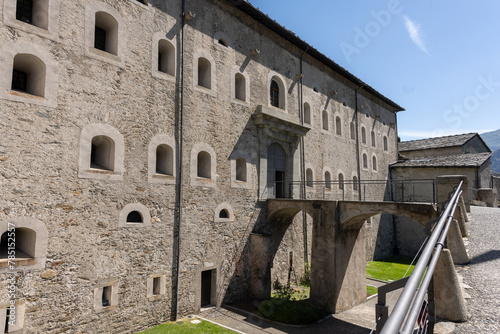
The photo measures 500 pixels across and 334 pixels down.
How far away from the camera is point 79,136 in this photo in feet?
29.8

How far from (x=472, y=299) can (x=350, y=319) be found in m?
8.62

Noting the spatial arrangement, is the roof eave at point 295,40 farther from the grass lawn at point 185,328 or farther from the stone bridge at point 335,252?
the grass lawn at point 185,328

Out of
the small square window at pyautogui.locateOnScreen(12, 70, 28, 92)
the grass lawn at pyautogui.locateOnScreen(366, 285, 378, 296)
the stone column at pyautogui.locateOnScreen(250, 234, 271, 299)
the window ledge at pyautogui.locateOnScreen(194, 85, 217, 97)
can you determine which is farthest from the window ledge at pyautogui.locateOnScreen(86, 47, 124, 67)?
the grass lawn at pyautogui.locateOnScreen(366, 285, 378, 296)

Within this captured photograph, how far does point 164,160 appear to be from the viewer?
1152 centimetres

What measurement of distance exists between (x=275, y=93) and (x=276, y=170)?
401 cm

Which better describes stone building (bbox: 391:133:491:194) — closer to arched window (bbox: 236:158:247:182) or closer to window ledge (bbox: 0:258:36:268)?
arched window (bbox: 236:158:247:182)

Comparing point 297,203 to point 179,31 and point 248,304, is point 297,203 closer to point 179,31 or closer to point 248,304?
point 248,304

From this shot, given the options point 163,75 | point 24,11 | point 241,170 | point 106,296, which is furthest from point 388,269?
point 24,11

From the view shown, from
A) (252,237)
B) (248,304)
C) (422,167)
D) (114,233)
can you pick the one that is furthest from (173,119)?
(422,167)

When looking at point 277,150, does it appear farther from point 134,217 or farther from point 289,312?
point 134,217

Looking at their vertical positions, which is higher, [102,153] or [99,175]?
[102,153]

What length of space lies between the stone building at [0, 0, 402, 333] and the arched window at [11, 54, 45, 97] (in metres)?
0.05

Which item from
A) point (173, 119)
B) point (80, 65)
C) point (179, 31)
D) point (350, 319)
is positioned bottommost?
point (350, 319)

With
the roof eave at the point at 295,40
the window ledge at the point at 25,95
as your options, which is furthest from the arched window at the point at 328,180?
the window ledge at the point at 25,95
